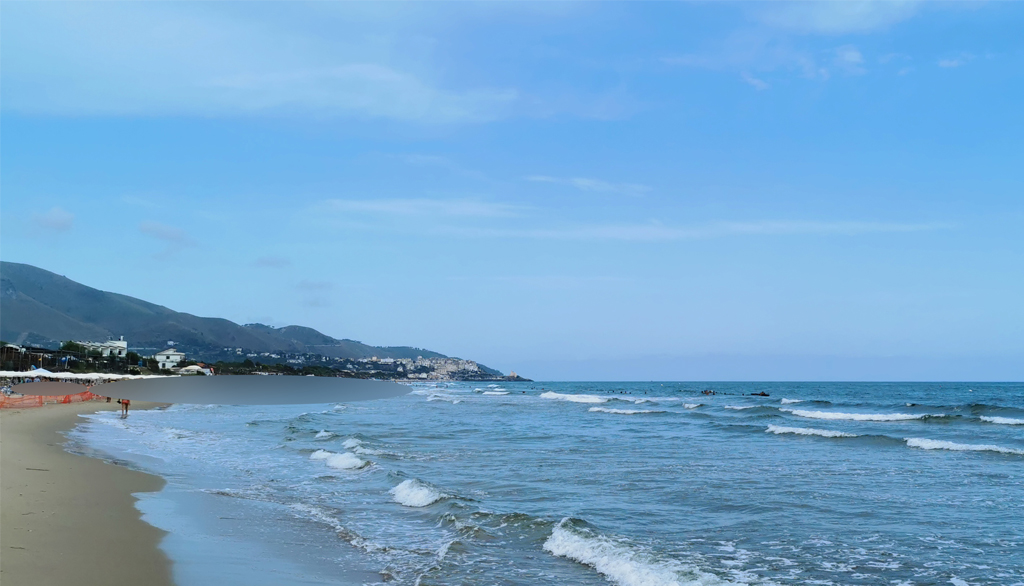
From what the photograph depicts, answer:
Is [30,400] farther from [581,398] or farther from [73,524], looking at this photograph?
[581,398]

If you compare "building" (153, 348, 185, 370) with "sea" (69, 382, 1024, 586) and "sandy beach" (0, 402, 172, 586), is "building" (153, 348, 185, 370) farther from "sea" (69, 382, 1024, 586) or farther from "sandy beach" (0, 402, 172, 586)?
"sandy beach" (0, 402, 172, 586)

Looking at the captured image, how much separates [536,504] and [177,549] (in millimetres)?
6416

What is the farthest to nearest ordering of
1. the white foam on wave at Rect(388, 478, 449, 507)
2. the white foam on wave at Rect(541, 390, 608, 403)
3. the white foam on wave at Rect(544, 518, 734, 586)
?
the white foam on wave at Rect(541, 390, 608, 403)
the white foam on wave at Rect(388, 478, 449, 507)
the white foam on wave at Rect(544, 518, 734, 586)

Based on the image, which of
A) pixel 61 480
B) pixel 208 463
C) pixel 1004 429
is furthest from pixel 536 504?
pixel 1004 429

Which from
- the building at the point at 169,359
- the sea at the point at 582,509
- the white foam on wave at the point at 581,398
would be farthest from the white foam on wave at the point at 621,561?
the building at the point at 169,359

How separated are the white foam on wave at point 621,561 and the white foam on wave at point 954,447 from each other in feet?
59.3

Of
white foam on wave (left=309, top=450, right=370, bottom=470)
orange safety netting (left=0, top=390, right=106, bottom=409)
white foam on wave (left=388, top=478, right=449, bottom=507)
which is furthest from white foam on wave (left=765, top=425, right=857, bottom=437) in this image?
orange safety netting (left=0, top=390, right=106, bottom=409)

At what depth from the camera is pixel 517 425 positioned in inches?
1321

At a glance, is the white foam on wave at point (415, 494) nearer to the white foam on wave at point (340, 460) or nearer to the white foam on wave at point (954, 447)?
the white foam on wave at point (340, 460)

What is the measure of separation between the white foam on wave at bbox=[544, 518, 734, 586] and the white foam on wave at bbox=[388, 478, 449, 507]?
363 cm

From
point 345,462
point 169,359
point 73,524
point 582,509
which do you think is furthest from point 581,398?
point 169,359

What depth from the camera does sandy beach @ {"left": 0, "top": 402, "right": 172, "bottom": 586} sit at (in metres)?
7.70

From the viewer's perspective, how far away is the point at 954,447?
76.3ft

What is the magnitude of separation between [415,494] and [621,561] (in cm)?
600
